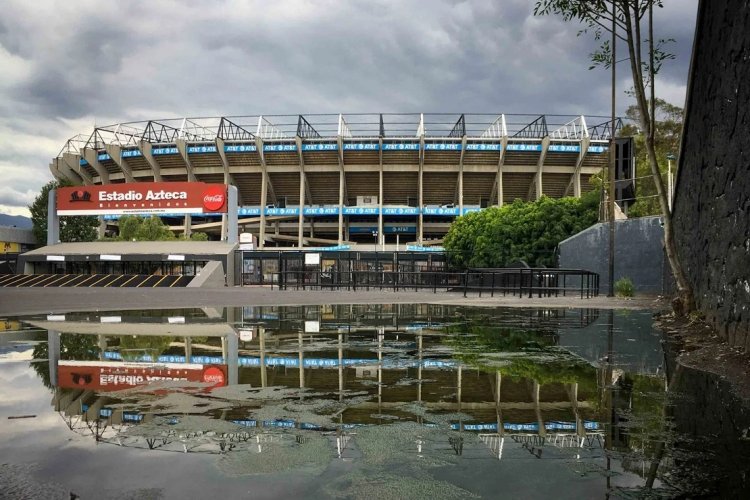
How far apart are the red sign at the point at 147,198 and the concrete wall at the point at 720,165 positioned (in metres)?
35.7

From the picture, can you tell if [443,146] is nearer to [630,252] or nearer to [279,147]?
[279,147]

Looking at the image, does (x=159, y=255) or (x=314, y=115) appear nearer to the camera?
(x=159, y=255)

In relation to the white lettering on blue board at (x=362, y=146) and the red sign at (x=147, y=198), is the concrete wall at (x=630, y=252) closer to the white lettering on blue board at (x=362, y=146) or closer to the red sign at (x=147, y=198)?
the red sign at (x=147, y=198)

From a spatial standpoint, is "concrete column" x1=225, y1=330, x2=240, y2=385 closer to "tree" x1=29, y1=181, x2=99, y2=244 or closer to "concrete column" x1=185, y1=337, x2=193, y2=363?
A: "concrete column" x1=185, y1=337, x2=193, y2=363

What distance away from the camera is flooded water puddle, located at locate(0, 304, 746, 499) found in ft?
10.8

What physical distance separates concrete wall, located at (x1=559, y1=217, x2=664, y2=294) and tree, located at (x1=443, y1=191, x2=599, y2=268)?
21.3ft

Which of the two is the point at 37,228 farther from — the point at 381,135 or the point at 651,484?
the point at 651,484

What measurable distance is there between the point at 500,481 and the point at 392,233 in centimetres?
7432

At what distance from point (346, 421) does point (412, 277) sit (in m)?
36.5

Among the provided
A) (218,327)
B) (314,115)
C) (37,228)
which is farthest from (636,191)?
(37,228)

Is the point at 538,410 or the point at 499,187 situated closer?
the point at 538,410

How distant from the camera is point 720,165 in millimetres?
9078

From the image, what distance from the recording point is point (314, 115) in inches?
2778

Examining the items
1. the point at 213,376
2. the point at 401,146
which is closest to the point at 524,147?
the point at 401,146
